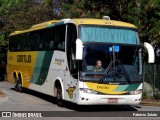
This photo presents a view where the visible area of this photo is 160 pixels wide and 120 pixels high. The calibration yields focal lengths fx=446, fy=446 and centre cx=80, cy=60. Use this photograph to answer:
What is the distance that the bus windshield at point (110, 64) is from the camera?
1518cm

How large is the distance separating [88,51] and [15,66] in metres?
10.5

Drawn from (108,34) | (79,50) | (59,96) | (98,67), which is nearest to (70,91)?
(59,96)

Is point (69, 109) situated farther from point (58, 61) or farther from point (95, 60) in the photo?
point (95, 60)

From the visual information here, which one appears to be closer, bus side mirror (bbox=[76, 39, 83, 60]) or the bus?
bus side mirror (bbox=[76, 39, 83, 60])

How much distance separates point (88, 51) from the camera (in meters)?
15.4

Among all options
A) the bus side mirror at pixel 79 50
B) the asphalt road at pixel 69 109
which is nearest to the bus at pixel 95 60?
the bus side mirror at pixel 79 50

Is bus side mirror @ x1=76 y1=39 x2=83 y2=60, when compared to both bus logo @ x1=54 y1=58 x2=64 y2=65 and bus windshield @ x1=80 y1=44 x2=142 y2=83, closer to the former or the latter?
bus windshield @ x1=80 y1=44 x2=142 y2=83

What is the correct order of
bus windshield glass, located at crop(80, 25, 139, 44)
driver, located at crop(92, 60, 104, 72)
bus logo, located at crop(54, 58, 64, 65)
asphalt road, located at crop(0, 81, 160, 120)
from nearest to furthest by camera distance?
asphalt road, located at crop(0, 81, 160, 120), driver, located at crop(92, 60, 104, 72), bus windshield glass, located at crop(80, 25, 139, 44), bus logo, located at crop(54, 58, 64, 65)

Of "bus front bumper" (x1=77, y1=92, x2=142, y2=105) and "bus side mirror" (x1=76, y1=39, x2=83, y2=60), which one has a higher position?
"bus side mirror" (x1=76, y1=39, x2=83, y2=60)

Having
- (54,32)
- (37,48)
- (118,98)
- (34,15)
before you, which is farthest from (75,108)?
(34,15)

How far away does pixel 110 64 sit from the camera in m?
15.4

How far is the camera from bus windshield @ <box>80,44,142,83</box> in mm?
15183

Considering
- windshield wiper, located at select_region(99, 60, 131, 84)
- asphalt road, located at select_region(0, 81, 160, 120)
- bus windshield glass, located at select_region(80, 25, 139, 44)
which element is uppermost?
bus windshield glass, located at select_region(80, 25, 139, 44)

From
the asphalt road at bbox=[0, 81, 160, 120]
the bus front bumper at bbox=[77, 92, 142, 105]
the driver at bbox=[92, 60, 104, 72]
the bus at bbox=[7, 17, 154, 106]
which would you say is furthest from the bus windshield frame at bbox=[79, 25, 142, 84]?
the asphalt road at bbox=[0, 81, 160, 120]
